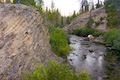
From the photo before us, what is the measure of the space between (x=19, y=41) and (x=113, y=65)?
56.5ft

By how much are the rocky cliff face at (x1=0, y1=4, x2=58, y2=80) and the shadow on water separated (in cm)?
869

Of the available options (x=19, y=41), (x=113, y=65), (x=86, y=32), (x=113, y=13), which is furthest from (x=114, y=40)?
(x=19, y=41)

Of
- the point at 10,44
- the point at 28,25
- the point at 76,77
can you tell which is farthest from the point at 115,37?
the point at 76,77

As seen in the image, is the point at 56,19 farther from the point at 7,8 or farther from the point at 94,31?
the point at 7,8

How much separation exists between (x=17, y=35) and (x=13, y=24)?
1.55 metres

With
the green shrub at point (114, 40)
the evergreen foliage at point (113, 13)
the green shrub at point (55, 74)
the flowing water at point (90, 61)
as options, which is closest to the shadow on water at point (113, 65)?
the flowing water at point (90, 61)

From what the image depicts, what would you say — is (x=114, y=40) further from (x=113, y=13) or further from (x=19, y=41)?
(x=19, y=41)

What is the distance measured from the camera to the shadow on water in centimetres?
2905

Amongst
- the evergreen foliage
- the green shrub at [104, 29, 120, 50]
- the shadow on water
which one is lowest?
the shadow on water

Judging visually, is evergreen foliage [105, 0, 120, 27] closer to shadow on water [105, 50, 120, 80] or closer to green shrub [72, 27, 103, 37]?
green shrub [72, 27, 103, 37]

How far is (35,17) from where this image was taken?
27.1 meters

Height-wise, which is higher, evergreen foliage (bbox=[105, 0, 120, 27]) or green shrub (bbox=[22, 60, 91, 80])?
evergreen foliage (bbox=[105, 0, 120, 27])

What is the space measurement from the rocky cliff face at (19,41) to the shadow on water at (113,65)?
8.69 m

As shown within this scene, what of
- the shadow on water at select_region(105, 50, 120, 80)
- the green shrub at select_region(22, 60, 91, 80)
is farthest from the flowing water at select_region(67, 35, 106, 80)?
the green shrub at select_region(22, 60, 91, 80)
